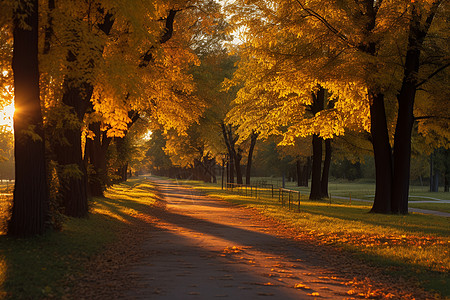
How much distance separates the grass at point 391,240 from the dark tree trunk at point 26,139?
24.5 ft

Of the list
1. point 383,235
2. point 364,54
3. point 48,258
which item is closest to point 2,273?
point 48,258

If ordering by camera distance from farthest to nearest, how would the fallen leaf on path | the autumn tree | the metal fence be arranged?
the metal fence → the autumn tree → the fallen leaf on path

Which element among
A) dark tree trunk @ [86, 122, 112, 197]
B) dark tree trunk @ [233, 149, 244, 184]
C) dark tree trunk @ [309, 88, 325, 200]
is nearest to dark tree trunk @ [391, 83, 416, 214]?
dark tree trunk @ [309, 88, 325, 200]

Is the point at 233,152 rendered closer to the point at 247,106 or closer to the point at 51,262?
the point at 247,106

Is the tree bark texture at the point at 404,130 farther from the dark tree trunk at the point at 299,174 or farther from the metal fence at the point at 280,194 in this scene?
the dark tree trunk at the point at 299,174

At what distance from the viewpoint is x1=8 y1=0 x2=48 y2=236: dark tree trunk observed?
9820mm

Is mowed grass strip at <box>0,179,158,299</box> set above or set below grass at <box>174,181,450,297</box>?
above

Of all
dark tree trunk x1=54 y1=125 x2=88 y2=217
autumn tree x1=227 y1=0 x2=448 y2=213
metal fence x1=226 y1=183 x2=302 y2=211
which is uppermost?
autumn tree x1=227 y1=0 x2=448 y2=213

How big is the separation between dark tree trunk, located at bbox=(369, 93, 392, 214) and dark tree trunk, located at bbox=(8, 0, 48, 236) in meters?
14.7

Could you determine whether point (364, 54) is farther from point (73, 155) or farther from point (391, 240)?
point (73, 155)

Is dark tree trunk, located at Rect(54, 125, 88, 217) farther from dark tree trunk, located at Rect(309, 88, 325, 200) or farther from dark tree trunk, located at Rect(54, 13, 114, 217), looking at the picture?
dark tree trunk, located at Rect(309, 88, 325, 200)

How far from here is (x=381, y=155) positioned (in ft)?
65.8

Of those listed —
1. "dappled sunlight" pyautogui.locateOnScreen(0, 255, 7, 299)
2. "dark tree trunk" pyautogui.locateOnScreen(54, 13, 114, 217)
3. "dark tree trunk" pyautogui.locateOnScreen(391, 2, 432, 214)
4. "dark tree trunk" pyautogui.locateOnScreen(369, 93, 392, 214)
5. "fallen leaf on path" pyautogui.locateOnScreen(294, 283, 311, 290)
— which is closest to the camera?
"dappled sunlight" pyautogui.locateOnScreen(0, 255, 7, 299)

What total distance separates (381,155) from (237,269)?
13.6 metres
